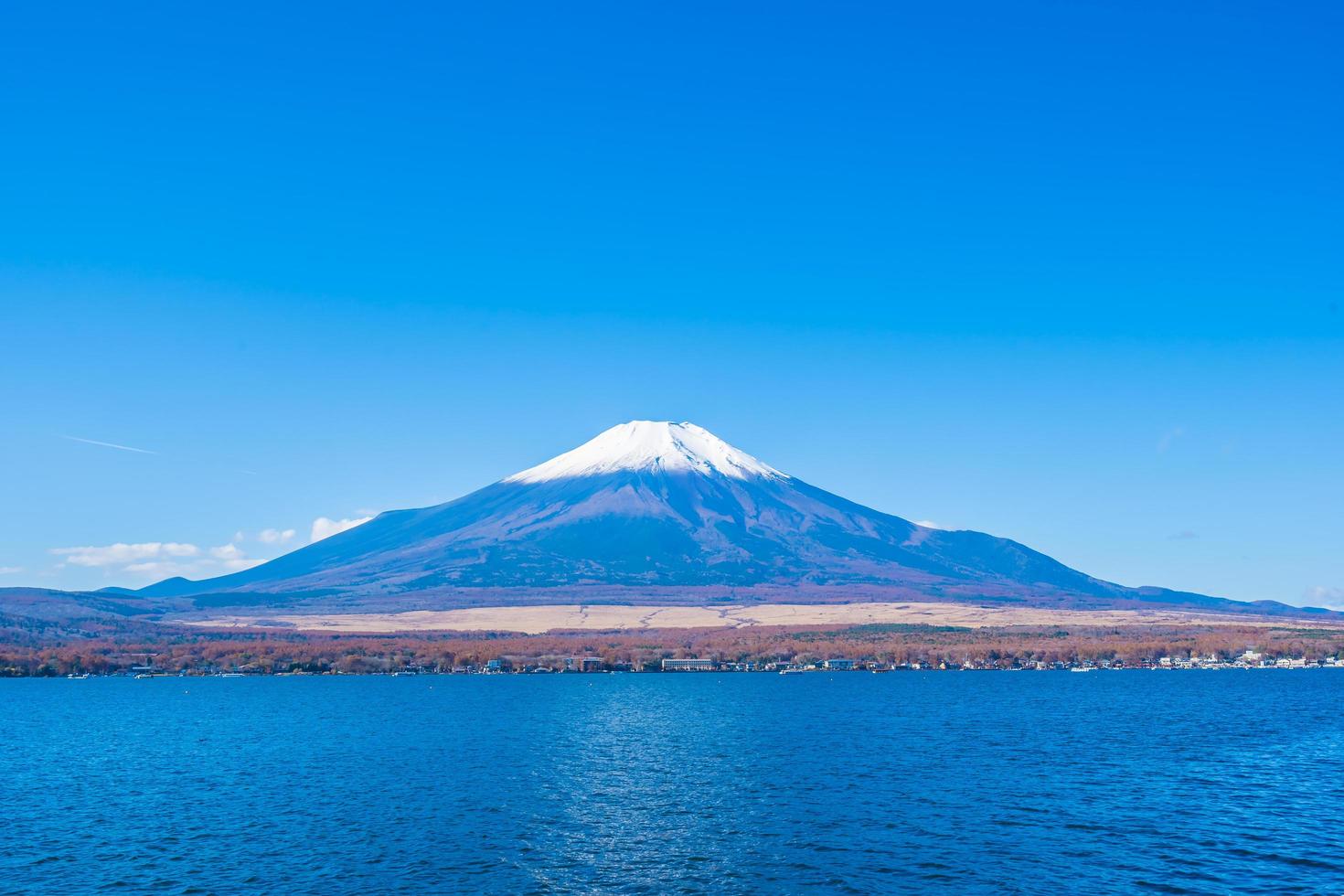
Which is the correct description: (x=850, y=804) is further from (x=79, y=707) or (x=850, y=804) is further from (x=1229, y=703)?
(x=79, y=707)

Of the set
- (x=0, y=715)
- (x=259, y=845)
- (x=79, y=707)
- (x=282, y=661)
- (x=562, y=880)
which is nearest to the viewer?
(x=562, y=880)

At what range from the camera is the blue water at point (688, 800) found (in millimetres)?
43531

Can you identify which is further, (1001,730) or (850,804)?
(1001,730)

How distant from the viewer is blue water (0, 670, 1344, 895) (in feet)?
143

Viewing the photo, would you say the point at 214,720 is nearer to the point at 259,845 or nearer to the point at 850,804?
the point at 259,845

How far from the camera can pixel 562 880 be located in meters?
42.4

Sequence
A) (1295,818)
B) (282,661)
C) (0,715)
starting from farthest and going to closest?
(282,661) < (0,715) < (1295,818)

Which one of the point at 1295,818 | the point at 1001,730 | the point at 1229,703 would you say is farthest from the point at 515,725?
the point at 1229,703

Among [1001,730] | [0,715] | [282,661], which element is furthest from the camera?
[282,661]

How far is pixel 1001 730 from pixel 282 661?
143377mm

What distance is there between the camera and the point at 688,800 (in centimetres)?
5909

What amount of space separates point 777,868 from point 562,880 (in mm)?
A: 8547

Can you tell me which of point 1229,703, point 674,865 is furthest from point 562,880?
point 1229,703

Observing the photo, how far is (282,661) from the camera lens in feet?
644
